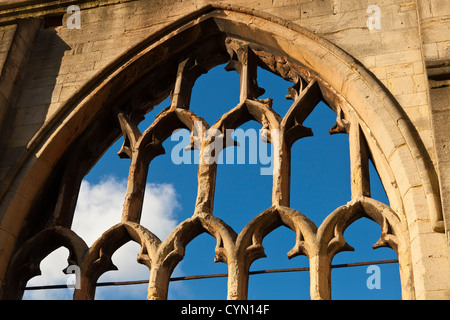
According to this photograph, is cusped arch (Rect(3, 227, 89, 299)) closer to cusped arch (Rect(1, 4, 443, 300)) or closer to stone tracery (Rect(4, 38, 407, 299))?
stone tracery (Rect(4, 38, 407, 299))

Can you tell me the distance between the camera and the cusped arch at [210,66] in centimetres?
700

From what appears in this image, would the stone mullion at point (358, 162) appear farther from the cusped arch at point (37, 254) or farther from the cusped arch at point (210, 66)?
the cusped arch at point (37, 254)

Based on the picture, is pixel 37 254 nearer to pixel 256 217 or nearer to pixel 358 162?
pixel 256 217

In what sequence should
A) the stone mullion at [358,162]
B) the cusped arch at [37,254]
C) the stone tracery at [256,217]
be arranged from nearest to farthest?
1. the stone tracery at [256,217]
2. the stone mullion at [358,162]
3. the cusped arch at [37,254]

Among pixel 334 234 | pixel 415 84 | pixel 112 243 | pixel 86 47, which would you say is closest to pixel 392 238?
pixel 334 234

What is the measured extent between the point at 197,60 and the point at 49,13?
1822 millimetres

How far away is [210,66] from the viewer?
9141 millimetres

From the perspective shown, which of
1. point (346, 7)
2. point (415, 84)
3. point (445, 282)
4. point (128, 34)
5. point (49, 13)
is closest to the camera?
point (445, 282)

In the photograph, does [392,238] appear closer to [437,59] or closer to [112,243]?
[437,59]

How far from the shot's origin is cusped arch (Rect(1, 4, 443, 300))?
7.00 meters

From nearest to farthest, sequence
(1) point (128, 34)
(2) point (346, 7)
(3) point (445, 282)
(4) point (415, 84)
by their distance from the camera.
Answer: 1. (3) point (445, 282)
2. (4) point (415, 84)
3. (2) point (346, 7)
4. (1) point (128, 34)

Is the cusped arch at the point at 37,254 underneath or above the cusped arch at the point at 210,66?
underneath

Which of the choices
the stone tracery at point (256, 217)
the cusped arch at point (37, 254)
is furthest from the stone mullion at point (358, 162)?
the cusped arch at point (37, 254)

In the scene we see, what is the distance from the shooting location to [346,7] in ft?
27.3
